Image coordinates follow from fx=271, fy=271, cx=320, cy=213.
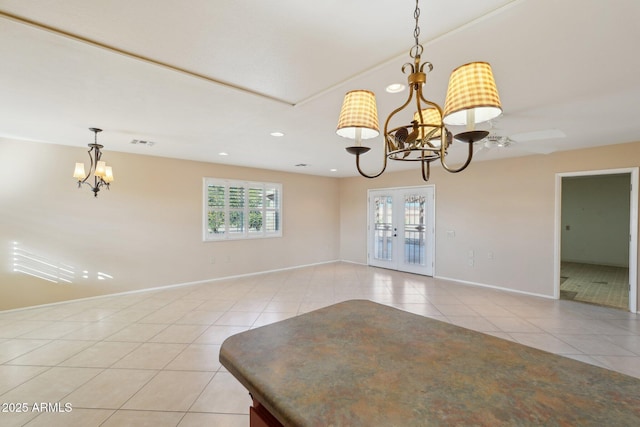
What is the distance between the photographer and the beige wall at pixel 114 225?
379cm

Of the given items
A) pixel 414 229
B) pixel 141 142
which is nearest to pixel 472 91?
pixel 141 142

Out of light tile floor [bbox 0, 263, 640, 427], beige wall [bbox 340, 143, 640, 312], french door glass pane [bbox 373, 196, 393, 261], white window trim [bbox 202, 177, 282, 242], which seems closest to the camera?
light tile floor [bbox 0, 263, 640, 427]

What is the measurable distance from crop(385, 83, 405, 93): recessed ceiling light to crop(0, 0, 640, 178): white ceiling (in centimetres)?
5

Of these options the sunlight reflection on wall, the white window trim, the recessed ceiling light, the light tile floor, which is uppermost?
the recessed ceiling light

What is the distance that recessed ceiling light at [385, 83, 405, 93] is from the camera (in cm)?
204

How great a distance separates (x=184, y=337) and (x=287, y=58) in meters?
3.01

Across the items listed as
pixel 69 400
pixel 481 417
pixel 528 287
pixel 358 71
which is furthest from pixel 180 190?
pixel 528 287

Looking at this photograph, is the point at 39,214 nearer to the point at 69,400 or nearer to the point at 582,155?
the point at 69,400

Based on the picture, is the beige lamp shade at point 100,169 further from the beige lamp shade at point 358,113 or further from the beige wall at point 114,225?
the beige lamp shade at point 358,113

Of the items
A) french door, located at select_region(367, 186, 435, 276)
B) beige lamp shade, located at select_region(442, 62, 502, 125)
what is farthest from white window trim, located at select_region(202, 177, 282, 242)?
beige lamp shade, located at select_region(442, 62, 502, 125)

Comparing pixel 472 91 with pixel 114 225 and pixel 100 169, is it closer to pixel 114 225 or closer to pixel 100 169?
pixel 100 169

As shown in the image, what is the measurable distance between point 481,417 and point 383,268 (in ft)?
20.3

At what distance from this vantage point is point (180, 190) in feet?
16.6

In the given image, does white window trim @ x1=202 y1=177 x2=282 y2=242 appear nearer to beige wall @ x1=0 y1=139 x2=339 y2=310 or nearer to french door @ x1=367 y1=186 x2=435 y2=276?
beige wall @ x1=0 y1=139 x2=339 y2=310
